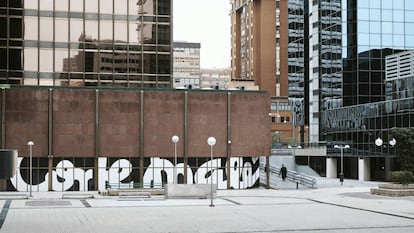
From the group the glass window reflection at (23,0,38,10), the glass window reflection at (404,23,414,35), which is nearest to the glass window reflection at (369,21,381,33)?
the glass window reflection at (404,23,414,35)

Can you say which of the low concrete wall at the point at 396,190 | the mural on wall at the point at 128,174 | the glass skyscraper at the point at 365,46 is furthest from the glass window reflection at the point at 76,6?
the glass skyscraper at the point at 365,46

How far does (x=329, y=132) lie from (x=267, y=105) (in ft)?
105

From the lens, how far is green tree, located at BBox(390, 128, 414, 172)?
157 ft

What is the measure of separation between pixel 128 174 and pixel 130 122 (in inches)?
160

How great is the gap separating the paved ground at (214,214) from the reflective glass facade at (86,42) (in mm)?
18215

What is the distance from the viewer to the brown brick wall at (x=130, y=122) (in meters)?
49.8

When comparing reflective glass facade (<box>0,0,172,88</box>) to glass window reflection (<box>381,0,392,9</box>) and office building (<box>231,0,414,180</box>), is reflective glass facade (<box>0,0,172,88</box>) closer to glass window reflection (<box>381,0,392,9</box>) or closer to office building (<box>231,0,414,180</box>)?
office building (<box>231,0,414,180</box>)

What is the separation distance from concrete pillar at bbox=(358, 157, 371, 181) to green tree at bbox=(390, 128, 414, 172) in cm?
2190

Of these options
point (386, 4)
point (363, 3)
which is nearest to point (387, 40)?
point (386, 4)

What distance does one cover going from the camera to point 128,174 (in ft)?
169

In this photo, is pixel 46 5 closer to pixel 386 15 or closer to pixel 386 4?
pixel 386 15

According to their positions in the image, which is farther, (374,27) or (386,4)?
(386,4)

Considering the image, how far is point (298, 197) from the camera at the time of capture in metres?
44.5

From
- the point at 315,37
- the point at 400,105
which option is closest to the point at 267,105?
the point at 400,105
